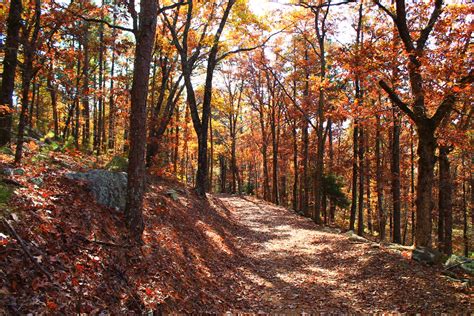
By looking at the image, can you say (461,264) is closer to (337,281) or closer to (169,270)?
(337,281)

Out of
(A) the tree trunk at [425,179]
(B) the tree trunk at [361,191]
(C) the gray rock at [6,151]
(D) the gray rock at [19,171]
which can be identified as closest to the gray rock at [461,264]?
(A) the tree trunk at [425,179]

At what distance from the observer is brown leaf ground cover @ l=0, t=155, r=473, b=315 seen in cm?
387

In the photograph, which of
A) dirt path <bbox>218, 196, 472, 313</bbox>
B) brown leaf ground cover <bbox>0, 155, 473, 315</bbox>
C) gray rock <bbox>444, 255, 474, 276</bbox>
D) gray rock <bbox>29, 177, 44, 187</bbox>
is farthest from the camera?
→ gray rock <bbox>444, 255, 474, 276</bbox>

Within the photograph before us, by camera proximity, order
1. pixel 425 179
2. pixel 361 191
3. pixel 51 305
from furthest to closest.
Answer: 1. pixel 361 191
2. pixel 425 179
3. pixel 51 305

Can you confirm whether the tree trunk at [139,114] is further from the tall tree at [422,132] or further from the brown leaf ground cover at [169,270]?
the tall tree at [422,132]

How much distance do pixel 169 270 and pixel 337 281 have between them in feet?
14.2

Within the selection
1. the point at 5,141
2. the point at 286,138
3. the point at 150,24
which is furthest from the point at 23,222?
the point at 286,138

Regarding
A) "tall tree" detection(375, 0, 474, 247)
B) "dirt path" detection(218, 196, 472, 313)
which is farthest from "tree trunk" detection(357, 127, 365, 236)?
"tall tree" detection(375, 0, 474, 247)

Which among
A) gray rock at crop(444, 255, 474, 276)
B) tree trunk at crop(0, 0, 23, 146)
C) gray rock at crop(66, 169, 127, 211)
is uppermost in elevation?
tree trunk at crop(0, 0, 23, 146)

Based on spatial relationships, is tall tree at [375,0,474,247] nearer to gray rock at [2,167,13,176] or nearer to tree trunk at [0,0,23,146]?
gray rock at [2,167,13,176]

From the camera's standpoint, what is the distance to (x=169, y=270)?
19.9 ft

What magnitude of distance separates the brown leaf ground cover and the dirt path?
0.03 metres

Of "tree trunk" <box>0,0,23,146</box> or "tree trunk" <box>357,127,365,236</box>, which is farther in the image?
"tree trunk" <box>357,127,365,236</box>

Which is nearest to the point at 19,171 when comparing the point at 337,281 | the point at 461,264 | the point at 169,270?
the point at 169,270
